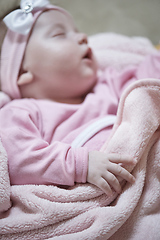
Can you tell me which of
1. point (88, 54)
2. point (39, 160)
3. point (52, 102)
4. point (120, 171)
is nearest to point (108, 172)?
point (120, 171)

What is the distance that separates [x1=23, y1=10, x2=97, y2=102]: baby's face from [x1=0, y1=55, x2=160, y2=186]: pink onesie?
2.8 inches

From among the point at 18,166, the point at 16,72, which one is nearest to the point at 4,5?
the point at 16,72

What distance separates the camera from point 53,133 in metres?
0.77

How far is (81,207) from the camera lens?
57cm

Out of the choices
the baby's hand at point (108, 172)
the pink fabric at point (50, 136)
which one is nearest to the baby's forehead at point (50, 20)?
the pink fabric at point (50, 136)

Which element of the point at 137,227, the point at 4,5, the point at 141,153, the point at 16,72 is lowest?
the point at 137,227

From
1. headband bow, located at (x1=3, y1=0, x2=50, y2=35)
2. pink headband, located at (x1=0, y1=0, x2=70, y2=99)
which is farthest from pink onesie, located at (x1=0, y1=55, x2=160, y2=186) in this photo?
headband bow, located at (x1=3, y1=0, x2=50, y2=35)

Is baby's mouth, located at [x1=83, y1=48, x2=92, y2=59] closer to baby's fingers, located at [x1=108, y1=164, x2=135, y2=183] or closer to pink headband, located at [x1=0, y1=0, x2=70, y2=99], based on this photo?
pink headband, located at [x1=0, y1=0, x2=70, y2=99]

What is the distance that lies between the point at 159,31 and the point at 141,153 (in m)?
0.87

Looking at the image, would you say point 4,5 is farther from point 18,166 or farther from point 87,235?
point 87,235

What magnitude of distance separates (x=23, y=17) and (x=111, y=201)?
643mm

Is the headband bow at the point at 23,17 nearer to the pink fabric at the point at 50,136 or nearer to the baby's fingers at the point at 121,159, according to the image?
the pink fabric at the point at 50,136

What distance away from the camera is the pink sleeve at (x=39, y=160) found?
23.2 inches

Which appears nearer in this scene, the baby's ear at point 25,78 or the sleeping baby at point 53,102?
the sleeping baby at point 53,102
